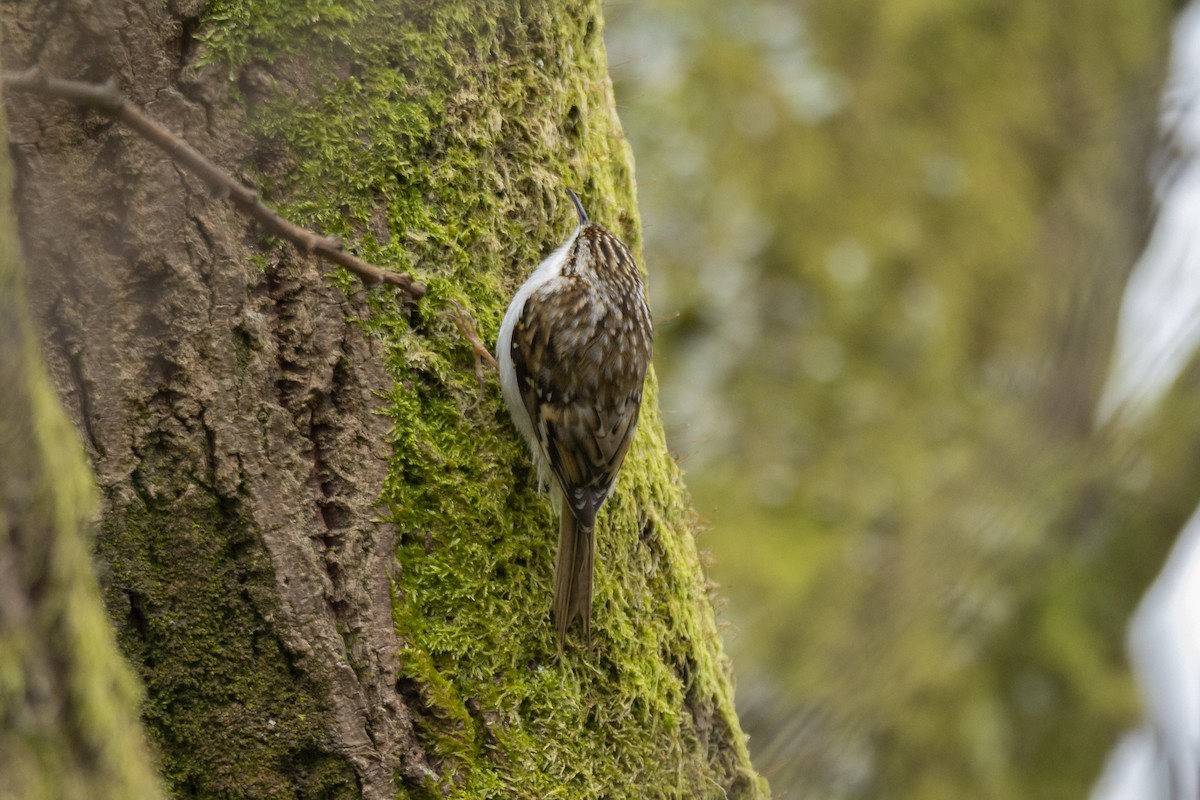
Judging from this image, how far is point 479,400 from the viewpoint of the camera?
2.09 meters

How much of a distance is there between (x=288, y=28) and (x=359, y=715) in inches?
42.6

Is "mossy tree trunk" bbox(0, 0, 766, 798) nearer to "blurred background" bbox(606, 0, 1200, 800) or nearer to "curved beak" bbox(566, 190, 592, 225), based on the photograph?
"curved beak" bbox(566, 190, 592, 225)

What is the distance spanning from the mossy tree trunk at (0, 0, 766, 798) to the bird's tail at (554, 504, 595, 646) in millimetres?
28

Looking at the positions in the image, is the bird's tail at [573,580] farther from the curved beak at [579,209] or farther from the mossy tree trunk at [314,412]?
the curved beak at [579,209]

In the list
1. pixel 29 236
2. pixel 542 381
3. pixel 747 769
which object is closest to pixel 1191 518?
pixel 747 769

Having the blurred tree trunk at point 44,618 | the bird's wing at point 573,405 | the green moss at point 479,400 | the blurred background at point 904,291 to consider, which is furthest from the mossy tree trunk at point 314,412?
the blurred background at point 904,291

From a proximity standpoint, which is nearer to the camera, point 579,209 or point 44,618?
point 44,618

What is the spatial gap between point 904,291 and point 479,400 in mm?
4485

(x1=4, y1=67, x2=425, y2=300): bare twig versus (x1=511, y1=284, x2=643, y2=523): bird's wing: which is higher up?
(x1=511, y1=284, x2=643, y2=523): bird's wing

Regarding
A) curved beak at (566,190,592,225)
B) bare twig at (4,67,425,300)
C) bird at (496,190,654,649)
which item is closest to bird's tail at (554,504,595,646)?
bird at (496,190,654,649)

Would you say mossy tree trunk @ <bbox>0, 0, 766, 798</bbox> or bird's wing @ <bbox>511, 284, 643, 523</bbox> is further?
bird's wing @ <bbox>511, 284, 643, 523</bbox>

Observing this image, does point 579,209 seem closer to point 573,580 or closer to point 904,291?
point 573,580

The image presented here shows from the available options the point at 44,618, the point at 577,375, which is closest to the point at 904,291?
the point at 577,375

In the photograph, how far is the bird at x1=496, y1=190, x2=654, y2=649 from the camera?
2178 mm
